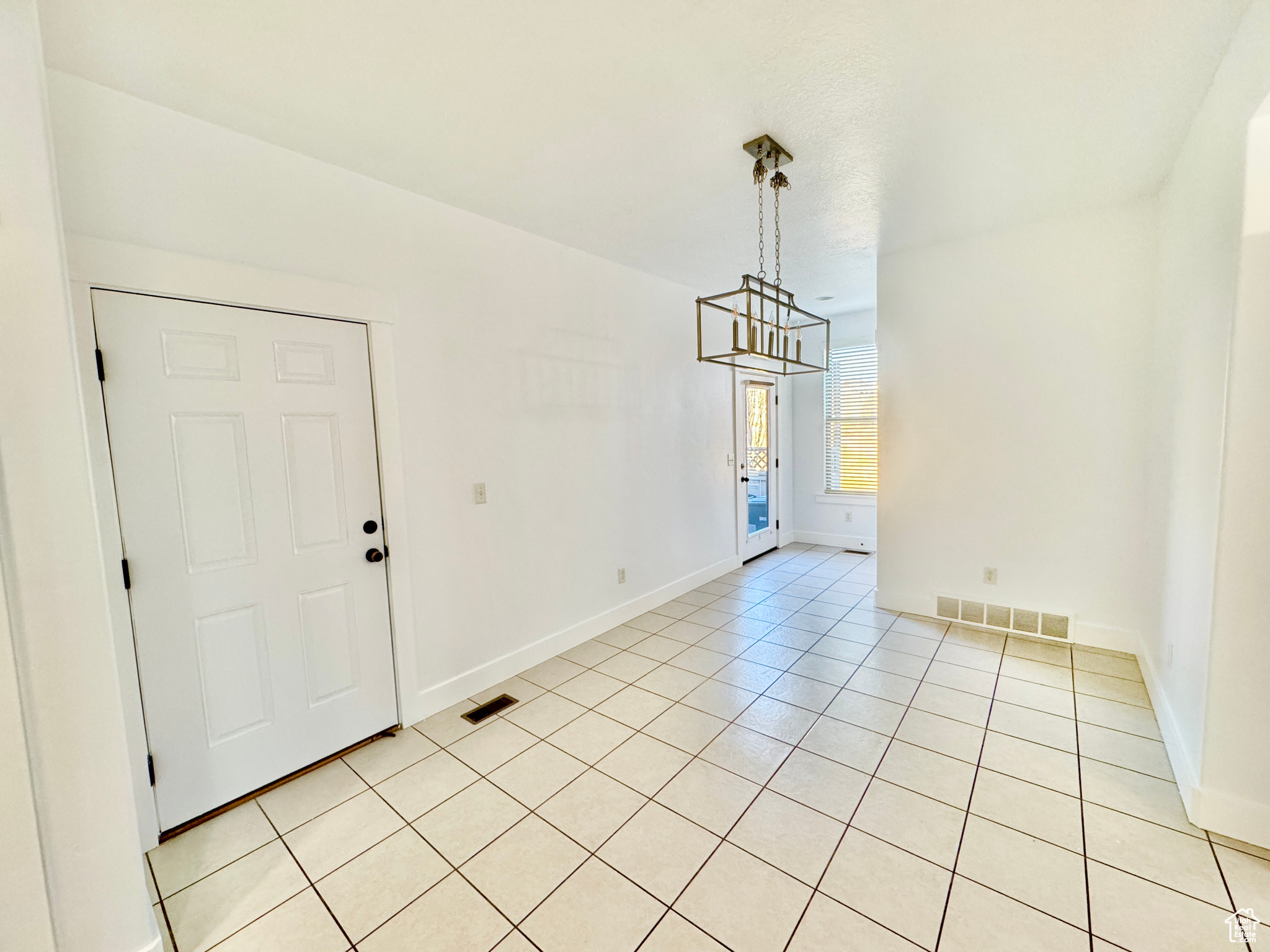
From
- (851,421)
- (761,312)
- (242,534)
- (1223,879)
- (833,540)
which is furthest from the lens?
(833,540)

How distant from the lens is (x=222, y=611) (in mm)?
2066

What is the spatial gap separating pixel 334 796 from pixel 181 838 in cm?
50

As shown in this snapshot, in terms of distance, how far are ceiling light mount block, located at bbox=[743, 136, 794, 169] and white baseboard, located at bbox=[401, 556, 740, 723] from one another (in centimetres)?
295

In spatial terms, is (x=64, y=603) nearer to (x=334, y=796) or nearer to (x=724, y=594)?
(x=334, y=796)

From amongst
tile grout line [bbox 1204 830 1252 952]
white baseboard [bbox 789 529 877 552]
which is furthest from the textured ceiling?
white baseboard [bbox 789 529 877 552]

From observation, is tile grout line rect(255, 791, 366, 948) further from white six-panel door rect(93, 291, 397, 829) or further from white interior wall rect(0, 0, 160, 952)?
white interior wall rect(0, 0, 160, 952)

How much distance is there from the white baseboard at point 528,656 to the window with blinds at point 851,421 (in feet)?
8.55

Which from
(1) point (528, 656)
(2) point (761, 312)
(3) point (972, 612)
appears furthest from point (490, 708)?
(3) point (972, 612)

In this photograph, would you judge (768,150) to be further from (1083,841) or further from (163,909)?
(163,909)

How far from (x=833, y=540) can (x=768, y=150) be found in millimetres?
4923

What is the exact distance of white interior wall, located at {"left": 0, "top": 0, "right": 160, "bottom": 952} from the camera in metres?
1.22

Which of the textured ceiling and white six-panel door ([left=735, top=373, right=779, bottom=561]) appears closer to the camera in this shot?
the textured ceiling

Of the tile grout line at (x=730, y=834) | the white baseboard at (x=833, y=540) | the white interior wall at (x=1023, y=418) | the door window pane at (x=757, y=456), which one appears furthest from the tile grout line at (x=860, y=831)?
the white baseboard at (x=833, y=540)

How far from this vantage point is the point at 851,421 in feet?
19.8
